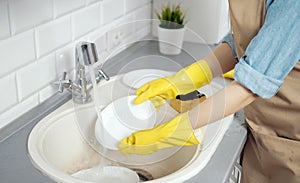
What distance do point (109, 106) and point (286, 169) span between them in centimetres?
50

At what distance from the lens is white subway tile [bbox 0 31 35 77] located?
107cm

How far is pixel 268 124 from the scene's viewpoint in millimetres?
1169

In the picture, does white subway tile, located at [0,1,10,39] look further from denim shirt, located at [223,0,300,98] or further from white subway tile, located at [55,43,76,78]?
denim shirt, located at [223,0,300,98]

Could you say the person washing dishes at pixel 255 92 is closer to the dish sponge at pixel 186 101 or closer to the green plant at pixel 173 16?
the dish sponge at pixel 186 101

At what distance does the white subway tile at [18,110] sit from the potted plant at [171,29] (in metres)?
0.40

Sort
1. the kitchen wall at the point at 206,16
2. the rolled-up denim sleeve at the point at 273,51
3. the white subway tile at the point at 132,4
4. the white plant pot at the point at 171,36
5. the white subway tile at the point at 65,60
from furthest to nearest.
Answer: the kitchen wall at the point at 206,16
the white subway tile at the point at 132,4
the white plant pot at the point at 171,36
the white subway tile at the point at 65,60
the rolled-up denim sleeve at the point at 273,51

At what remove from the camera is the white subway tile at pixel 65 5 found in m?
1.24

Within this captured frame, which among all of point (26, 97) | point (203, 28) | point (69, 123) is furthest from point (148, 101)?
point (203, 28)

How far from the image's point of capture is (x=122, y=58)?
1370 millimetres

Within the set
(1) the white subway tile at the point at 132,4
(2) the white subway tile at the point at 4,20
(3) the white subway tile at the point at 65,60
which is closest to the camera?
(2) the white subway tile at the point at 4,20

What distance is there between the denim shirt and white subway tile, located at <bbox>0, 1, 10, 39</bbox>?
21.5 inches

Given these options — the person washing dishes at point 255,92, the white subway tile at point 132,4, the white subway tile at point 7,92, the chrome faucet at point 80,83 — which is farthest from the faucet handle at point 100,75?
the white subway tile at point 132,4

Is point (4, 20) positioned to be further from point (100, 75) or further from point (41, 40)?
point (100, 75)

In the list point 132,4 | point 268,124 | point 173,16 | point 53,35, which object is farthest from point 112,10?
point 268,124
